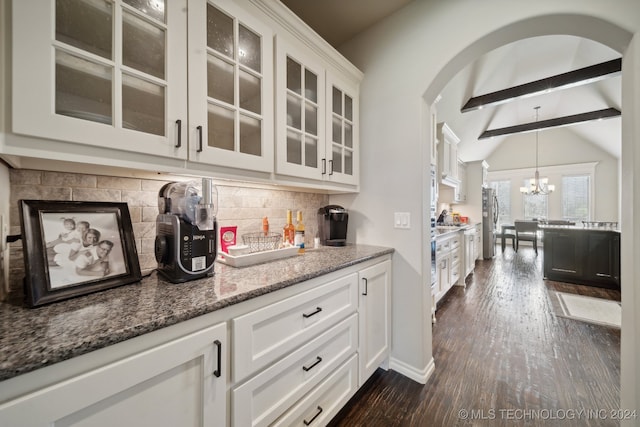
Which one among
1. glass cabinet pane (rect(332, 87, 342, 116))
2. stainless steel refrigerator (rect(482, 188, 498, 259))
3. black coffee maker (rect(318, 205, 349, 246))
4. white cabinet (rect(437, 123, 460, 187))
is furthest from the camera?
stainless steel refrigerator (rect(482, 188, 498, 259))

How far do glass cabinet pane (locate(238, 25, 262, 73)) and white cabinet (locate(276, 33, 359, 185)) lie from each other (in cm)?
12

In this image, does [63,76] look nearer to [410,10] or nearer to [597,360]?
[410,10]

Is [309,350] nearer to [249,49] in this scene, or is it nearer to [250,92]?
[250,92]

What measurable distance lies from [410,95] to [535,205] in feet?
28.3

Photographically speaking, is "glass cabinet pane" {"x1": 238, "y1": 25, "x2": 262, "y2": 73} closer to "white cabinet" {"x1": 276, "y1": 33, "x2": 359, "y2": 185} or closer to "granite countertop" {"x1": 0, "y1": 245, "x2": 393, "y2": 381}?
"white cabinet" {"x1": 276, "y1": 33, "x2": 359, "y2": 185}

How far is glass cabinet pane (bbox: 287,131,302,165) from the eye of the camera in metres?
1.50

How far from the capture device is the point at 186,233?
1.01 metres

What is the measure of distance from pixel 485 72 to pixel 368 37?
2456 millimetres

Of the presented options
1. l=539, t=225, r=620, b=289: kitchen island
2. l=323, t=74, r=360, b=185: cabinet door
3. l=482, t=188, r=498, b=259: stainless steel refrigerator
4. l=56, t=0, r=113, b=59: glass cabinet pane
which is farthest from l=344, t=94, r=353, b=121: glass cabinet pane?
l=482, t=188, r=498, b=259: stainless steel refrigerator

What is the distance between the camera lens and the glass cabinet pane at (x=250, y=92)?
1.26 meters

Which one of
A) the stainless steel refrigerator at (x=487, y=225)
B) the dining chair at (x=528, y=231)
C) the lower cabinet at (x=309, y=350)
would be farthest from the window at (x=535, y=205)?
the lower cabinet at (x=309, y=350)

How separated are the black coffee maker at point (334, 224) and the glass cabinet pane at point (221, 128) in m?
0.95

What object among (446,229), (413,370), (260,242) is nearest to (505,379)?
(413,370)

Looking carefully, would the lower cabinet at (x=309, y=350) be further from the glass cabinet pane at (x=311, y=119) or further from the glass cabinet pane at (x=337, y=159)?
the glass cabinet pane at (x=311, y=119)
